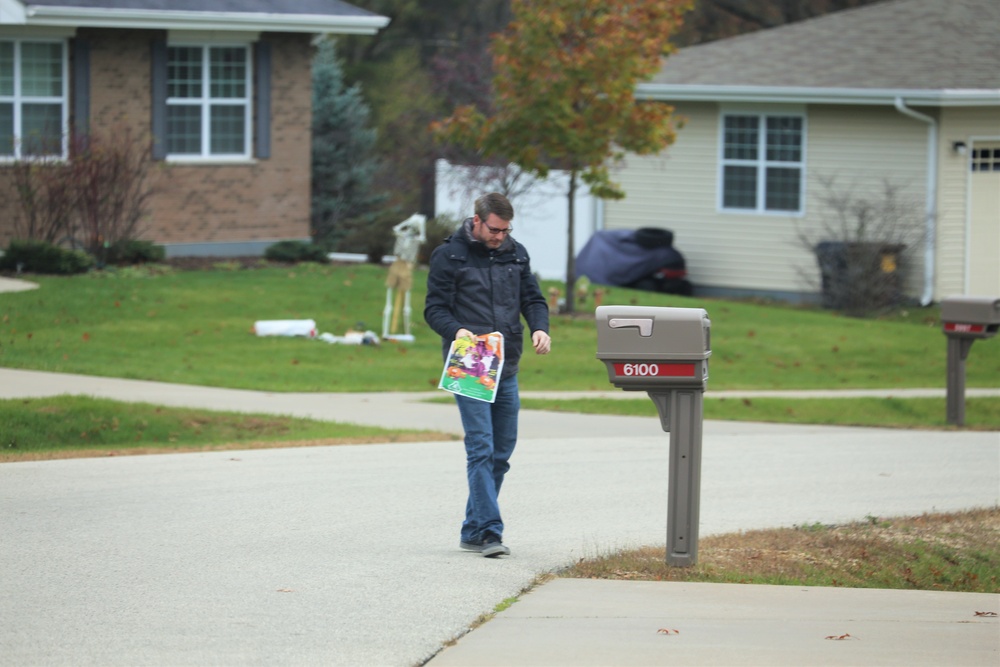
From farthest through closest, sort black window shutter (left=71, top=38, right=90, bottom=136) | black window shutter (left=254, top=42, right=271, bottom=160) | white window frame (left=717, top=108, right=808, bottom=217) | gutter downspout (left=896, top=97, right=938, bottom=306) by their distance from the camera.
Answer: white window frame (left=717, top=108, right=808, bottom=217)
black window shutter (left=254, top=42, right=271, bottom=160)
gutter downspout (left=896, top=97, right=938, bottom=306)
black window shutter (left=71, top=38, right=90, bottom=136)

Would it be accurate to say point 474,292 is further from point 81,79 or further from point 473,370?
point 81,79

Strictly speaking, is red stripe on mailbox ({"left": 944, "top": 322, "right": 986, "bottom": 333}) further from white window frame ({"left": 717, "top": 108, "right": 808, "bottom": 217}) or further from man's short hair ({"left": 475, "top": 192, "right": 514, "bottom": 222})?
white window frame ({"left": 717, "top": 108, "right": 808, "bottom": 217})

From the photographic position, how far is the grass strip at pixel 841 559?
22.8ft

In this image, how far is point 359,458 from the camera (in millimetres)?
10156

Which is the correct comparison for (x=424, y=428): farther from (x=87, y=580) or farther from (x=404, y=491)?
(x=87, y=580)

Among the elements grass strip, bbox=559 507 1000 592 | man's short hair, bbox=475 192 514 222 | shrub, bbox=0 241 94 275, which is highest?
man's short hair, bbox=475 192 514 222

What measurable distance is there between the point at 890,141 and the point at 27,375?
15564mm

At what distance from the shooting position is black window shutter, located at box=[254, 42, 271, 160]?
23.2 metres

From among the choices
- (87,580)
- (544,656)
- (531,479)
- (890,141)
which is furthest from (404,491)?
(890,141)

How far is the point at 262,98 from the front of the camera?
23250 millimetres

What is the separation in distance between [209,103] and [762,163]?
9.62m

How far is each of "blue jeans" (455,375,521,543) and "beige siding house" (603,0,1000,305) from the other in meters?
16.8

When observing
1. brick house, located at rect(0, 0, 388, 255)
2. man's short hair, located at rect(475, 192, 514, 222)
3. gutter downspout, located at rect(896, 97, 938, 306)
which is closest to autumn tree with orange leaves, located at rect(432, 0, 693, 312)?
brick house, located at rect(0, 0, 388, 255)

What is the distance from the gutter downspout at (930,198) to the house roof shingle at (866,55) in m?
0.58
